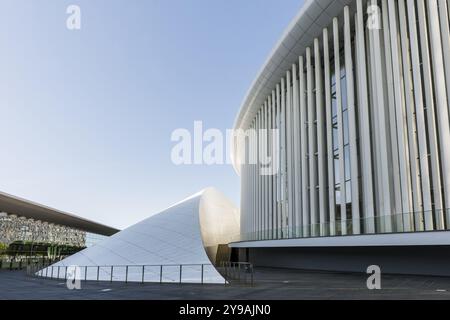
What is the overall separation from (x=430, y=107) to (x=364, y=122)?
128 inches

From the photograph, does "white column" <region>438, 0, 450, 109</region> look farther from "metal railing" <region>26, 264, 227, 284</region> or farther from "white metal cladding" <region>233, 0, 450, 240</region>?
"metal railing" <region>26, 264, 227, 284</region>

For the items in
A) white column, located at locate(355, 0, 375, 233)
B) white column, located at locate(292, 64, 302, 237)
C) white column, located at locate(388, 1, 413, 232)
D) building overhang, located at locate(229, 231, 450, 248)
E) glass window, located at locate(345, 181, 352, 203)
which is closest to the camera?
building overhang, located at locate(229, 231, 450, 248)

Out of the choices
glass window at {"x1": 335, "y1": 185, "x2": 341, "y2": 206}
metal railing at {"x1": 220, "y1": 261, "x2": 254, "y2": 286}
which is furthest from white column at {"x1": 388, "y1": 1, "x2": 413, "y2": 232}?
metal railing at {"x1": 220, "y1": 261, "x2": 254, "y2": 286}

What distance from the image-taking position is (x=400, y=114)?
16.2m

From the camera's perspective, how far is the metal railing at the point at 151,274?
1398 centimetres

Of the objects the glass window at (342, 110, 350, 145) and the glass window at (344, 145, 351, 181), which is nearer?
the glass window at (344, 145, 351, 181)

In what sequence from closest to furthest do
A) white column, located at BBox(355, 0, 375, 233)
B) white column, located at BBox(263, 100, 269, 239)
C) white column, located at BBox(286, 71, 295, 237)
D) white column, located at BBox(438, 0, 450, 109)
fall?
white column, located at BBox(438, 0, 450, 109)
white column, located at BBox(355, 0, 375, 233)
white column, located at BBox(286, 71, 295, 237)
white column, located at BBox(263, 100, 269, 239)

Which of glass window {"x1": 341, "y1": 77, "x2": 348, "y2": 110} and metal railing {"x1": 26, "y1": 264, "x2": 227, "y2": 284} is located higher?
glass window {"x1": 341, "y1": 77, "x2": 348, "y2": 110}

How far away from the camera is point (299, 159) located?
2455 centimetres

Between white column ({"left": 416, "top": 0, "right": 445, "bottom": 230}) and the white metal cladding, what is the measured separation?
0.04 meters

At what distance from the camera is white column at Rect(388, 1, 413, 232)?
1566cm

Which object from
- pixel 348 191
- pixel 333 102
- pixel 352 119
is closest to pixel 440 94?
pixel 352 119

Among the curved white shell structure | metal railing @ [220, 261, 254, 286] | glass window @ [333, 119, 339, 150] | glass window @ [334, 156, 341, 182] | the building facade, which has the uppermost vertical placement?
glass window @ [333, 119, 339, 150]
